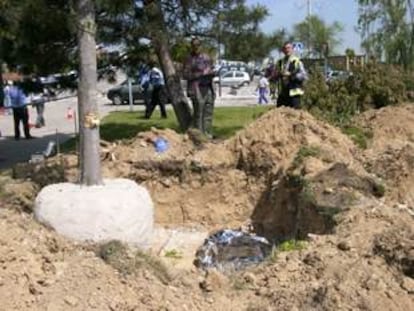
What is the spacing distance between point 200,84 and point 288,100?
5.72 feet

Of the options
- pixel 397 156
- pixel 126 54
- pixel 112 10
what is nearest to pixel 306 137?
pixel 397 156

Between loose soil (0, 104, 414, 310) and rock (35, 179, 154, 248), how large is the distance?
282 mm

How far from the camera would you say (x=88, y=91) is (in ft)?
22.7

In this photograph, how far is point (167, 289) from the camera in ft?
16.7

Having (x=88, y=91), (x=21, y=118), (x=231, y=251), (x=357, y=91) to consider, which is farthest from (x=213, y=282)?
(x=21, y=118)

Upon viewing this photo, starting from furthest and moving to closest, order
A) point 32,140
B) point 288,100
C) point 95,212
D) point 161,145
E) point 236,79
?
point 236,79, point 32,140, point 288,100, point 161,145, point 95,212

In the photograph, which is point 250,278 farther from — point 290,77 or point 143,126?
point 143,126

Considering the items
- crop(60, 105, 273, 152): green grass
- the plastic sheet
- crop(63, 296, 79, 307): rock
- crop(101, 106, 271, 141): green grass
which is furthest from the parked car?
crop(63, 296, 79, 307): rock

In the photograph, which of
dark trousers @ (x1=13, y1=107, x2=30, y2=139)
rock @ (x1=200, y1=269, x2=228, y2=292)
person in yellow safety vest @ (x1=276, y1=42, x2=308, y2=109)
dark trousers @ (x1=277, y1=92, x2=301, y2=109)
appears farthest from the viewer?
dark trousers @ (x1=13, y1=107, x2=30, y2=139)

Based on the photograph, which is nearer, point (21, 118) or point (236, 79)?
point (21, 118)

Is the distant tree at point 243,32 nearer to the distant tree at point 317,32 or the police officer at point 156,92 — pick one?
the police officer at point 156,92

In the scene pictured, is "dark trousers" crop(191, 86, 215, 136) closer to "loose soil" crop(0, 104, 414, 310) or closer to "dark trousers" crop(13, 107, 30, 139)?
"loose soil" crop(0, 104, 414, 310)

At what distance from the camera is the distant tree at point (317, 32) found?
5584cm

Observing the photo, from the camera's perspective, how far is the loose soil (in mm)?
4961
